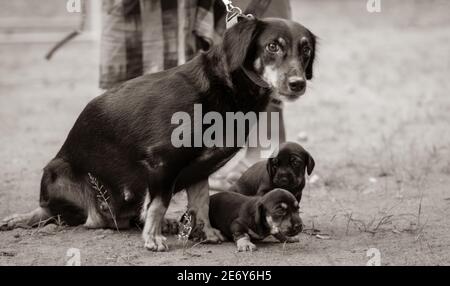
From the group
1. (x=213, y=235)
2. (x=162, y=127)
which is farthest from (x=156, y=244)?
(x=162, y=127)

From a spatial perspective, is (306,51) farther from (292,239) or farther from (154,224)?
(154,224)

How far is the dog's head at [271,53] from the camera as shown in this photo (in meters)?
4.70

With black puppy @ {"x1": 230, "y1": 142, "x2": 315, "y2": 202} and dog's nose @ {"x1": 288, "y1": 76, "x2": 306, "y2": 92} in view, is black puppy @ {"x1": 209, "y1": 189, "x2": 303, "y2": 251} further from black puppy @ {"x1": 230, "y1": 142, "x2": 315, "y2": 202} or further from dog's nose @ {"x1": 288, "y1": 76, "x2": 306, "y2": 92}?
dog's nose @ {"x1": 288, "y1": 76, "x2": 306, "y2": 92}

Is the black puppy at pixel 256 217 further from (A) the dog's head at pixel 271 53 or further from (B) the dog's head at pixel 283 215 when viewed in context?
(A) the dog's head at pixel 271 53

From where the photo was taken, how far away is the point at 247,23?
4.75 metres

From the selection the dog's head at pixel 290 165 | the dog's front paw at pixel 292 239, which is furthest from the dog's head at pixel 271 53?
the dog's front paw at pixel 292 239

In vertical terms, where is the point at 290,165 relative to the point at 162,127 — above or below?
below

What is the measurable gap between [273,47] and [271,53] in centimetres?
4

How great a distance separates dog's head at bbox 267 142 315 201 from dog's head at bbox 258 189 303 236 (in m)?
0.58

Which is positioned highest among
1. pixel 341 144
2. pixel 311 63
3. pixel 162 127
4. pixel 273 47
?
pixel 273 47

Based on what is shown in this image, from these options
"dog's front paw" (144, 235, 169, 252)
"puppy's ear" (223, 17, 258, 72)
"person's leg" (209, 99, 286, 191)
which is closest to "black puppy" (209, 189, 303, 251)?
"dog's front paw" (144, 235, 169, 252)

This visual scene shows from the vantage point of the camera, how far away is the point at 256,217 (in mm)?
4801

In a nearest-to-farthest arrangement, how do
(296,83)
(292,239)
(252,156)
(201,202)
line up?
1. (296,83)
2. (292,239)
3. (201,202)
4. (252,156)
